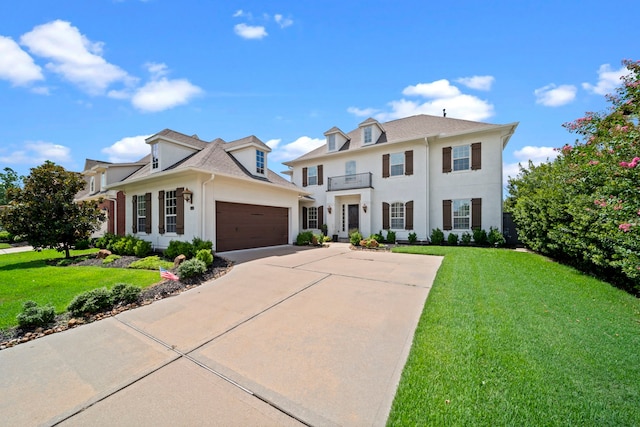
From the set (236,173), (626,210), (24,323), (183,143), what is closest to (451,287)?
(626,210)

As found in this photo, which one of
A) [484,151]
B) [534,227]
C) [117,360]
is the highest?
[484,151]

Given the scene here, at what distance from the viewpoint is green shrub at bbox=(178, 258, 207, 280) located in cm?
609

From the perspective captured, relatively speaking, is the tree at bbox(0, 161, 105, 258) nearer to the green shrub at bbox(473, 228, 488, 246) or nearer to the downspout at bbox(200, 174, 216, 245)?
the downspout at bbox(200, 174, 216, 245)

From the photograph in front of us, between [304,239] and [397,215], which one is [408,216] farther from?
[304,239]

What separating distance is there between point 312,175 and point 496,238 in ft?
37.2

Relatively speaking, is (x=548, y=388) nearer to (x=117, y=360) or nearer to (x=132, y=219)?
(x=117, y=360)

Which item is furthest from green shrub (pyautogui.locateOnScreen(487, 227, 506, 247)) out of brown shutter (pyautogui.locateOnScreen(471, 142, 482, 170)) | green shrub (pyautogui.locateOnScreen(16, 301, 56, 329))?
green shrub (pyautogui.locateOnScreen(16, 301, 56, 329))

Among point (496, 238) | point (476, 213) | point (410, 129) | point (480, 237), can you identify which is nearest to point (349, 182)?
point (410, 129)

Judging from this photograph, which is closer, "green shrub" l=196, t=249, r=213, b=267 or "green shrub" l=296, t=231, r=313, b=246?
"green shrub" l=196, t=249, r=213, b=267

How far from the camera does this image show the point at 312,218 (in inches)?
692

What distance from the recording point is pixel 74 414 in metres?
2.11

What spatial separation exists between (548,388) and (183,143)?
13.5 m

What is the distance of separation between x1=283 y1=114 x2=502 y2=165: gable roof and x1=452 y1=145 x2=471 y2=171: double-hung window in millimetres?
962

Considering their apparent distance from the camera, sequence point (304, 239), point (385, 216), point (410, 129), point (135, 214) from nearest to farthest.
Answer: point (135, 214) < point (304, 239) < point (385, 216) < point (410, 129)
